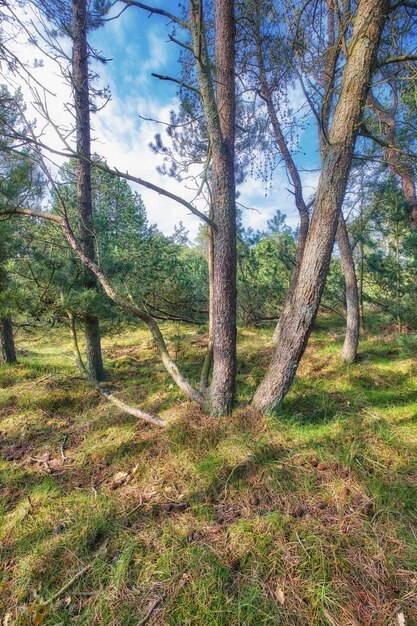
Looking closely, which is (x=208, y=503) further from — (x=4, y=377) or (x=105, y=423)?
(x=4, y=377)

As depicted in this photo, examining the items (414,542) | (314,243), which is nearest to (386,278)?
(314,243)

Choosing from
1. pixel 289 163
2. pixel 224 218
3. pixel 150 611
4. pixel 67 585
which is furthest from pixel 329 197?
pixel 289 163

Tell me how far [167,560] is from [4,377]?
180 inches

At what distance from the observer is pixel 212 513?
201 cm

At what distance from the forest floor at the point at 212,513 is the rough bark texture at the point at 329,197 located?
0.61 meters

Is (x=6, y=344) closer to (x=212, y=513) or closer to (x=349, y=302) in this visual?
(x=212, y=513)

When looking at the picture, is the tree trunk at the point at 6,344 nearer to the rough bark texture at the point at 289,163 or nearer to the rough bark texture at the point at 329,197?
the rough bark texture at the point at 329,197

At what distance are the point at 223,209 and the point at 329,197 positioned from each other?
1.11m

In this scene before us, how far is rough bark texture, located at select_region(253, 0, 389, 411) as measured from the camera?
7.71 ft

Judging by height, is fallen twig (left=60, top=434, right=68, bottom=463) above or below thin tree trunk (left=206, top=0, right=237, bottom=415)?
below

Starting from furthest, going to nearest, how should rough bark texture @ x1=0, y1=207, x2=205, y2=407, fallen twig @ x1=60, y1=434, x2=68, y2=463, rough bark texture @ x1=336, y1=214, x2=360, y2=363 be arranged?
rough bark texture @ x1=336, y1=214, x2=360, y2=363 → rough bark texture @ x1=0, y1=207, x2=205, y2=407 → fallen twig @ x1=60, y1=434, x2=68, y2=463

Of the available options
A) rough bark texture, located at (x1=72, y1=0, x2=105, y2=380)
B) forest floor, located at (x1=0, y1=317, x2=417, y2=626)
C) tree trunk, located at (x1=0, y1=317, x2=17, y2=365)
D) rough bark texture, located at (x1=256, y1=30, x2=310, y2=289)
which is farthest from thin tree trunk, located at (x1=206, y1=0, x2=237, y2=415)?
tree trunk, located at (x1=0, y1=317, x2=17, y2=365)

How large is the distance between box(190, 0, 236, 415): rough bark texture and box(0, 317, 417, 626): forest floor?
1.55 ft

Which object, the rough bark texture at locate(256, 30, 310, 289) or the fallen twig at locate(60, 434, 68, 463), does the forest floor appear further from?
the rough bark texture at locate(256, 30, 310, 289)
